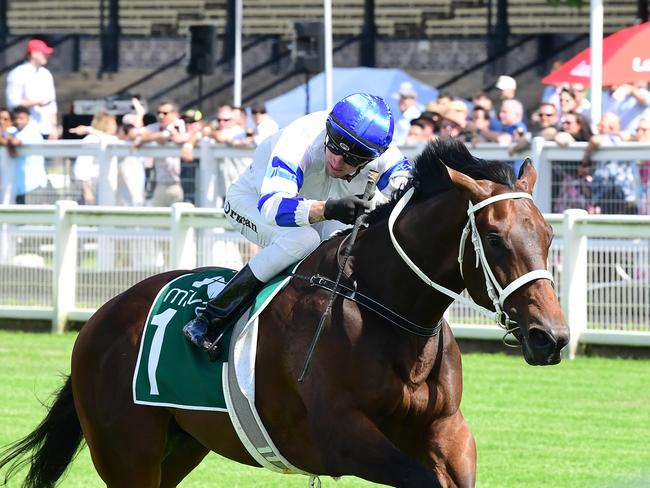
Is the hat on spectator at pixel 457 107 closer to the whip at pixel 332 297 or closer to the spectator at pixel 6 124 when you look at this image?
the spectator at pixel 6 124

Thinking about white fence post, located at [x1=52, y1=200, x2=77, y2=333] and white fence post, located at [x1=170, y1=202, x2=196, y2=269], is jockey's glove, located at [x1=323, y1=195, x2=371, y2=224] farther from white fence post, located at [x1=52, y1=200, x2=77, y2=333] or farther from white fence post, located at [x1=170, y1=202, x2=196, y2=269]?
white fence post, located at [x1=52, y1=200, x2=77, y2=333]

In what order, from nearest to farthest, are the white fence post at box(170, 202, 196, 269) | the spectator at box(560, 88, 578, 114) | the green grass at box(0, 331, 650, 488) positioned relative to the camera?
the green grass at box(0, 331, 650, 488) → the white fence post at box(170, 202, 196, 269) → the spectator at box(560, 88, 578, 114)

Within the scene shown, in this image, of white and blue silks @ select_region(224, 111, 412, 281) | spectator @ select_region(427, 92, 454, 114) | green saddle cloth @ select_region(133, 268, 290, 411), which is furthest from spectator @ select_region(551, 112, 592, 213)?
green saddle cloth @ select_region(133, 268, 290, 411)

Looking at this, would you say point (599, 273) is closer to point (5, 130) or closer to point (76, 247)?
point (76, 247)

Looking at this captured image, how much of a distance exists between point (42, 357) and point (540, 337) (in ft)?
25.4

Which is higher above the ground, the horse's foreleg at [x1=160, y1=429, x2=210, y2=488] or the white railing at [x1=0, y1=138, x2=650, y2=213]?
the white railing at [x1=0, y1=138, x2=650, y2=213]

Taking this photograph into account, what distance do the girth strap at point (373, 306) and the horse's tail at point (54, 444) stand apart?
1564 millimetres

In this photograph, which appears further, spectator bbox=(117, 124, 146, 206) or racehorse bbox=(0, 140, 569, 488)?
spectator bbox=(117, 124, 146, 206)

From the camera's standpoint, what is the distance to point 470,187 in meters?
4.73

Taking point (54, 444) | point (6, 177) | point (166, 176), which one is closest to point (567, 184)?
point (166, 176)

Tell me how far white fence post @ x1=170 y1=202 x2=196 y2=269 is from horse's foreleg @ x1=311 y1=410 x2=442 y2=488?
7.49 m

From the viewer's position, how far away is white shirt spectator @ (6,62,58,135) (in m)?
16.3

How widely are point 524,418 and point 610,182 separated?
3.12m

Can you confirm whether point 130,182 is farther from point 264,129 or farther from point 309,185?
point 309,185
